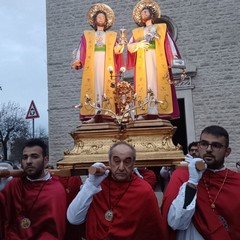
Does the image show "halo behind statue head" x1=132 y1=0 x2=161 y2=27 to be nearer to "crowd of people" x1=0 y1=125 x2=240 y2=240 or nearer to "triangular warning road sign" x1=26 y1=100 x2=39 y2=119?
"triangular warning road sign" x1=26 y1=100 x2=39 y2=119

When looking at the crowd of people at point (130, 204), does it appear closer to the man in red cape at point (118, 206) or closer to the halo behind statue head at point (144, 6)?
the man in red cape at point (118, 206)

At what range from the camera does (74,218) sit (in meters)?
2.69

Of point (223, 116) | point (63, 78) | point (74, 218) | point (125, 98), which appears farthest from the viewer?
Answer: point (63, 78)

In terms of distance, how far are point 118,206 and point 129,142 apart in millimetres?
2251

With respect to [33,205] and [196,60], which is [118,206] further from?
[196,60]

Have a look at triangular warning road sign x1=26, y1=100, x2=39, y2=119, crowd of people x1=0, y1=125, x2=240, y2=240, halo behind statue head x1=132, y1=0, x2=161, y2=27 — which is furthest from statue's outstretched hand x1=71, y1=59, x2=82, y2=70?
crowd of people x1=0, y1=125, x2=240, y2=240

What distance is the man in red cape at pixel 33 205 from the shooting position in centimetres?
284

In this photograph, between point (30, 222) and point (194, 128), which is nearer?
point (30, 222)

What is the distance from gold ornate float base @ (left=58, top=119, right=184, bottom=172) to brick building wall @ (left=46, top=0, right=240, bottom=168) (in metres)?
5.39

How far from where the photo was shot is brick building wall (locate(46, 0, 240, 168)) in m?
10.0

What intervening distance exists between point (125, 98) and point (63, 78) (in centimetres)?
606

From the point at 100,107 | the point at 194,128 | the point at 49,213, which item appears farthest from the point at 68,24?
the point at 49,213

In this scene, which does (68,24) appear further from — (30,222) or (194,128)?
(30,222)

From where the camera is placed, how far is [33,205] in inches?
114
